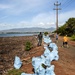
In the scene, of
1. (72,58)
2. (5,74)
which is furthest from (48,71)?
(72,58)

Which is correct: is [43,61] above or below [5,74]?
above

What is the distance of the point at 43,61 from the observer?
14.5m

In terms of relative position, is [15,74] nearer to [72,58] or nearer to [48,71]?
[48,71]

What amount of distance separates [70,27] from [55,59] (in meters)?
36.6

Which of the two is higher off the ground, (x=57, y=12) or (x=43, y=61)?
(x=57, y=12)

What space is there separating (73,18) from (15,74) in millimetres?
40720

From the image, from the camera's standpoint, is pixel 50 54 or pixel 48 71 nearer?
pixel 48 71

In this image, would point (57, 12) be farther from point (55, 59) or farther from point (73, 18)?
point (55, 59)

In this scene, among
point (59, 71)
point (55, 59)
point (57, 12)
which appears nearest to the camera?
point (59, 71)

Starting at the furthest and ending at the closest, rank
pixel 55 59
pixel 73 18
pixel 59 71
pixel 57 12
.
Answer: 1. pixel 57 12
2. pixel 73 18
3. pixel 55 59
4. pixel 59 71

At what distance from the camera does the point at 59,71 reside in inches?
547

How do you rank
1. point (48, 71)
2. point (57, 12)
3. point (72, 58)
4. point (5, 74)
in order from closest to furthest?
point (48, 71), point (5, 74), point (72, 58), point (57, 12)

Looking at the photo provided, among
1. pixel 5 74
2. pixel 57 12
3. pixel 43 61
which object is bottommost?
pixel 5 74

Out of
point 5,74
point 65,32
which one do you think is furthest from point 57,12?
point 5,74
